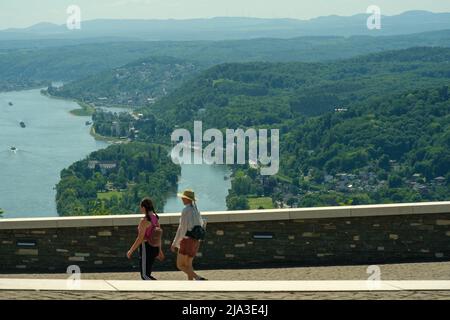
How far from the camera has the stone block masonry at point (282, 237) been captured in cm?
1415

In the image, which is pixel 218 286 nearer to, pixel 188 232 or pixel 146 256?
pixel 188 232

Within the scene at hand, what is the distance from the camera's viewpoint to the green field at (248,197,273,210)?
132m

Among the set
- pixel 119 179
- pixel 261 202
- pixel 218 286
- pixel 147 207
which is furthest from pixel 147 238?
pixel 119 179

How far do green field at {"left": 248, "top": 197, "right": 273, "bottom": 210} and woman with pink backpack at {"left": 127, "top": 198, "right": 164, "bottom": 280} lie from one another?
388 ft

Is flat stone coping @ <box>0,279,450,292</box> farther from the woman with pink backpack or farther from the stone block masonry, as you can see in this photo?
the stone block masonry

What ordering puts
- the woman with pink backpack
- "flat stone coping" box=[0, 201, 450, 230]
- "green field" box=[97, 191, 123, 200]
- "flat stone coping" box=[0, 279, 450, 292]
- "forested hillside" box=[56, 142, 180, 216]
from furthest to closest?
"green field" box=[97, 191, 123, 200] < "forested hillside" box=[56, 142, 180, 216] < "flat stone coping" box=[0, 201, 450, 230] < the woman with pink backpack < "flat stone coping" box=[0, 279, 450, 292]

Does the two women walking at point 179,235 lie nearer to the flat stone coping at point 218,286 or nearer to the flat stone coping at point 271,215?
the flat stone coping at point 218,286

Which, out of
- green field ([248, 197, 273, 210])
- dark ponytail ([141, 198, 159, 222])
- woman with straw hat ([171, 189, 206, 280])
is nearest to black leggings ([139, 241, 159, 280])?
woman with straw hat ([171, 189, 206, 280])

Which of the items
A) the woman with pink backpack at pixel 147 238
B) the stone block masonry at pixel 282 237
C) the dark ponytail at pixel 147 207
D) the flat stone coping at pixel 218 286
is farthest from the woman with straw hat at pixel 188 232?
the stone block masonry at pixel 282 237

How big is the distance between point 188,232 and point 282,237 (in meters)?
2.83

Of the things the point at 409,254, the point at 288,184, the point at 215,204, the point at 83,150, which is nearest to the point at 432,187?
the point at 288,184

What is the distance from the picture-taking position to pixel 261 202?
13750 cm

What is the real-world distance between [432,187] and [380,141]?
104 ft
